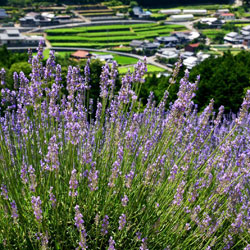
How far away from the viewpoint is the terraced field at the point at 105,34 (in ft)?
178

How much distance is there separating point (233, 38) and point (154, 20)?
55.8 ft

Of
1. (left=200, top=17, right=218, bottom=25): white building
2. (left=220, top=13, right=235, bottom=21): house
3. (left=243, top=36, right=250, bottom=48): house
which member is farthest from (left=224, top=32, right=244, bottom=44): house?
(left=220, top=13, right=235, bottom=21): house

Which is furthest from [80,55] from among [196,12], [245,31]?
[196,12]

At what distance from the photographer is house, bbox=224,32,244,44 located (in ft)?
186

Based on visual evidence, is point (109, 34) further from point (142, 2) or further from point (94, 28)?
point (142, 2)

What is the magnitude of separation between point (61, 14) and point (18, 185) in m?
66.1

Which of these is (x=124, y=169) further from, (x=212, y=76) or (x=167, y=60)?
(x=167, y=60)

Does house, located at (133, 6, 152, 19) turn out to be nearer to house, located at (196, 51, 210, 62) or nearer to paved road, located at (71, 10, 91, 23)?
paved road, located at (71, 10, 91, 23)

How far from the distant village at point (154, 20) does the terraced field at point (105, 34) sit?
1.74 m

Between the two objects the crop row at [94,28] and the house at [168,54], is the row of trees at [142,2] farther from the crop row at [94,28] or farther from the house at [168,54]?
the house at [168,54]

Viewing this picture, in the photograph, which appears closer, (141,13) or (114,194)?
(114,194)

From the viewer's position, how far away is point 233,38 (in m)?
57.4

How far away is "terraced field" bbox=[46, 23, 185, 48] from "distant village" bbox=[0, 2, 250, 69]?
68.5 inches

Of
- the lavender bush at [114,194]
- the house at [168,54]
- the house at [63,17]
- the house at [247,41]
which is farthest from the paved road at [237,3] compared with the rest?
the lavender bush at [114,194]
